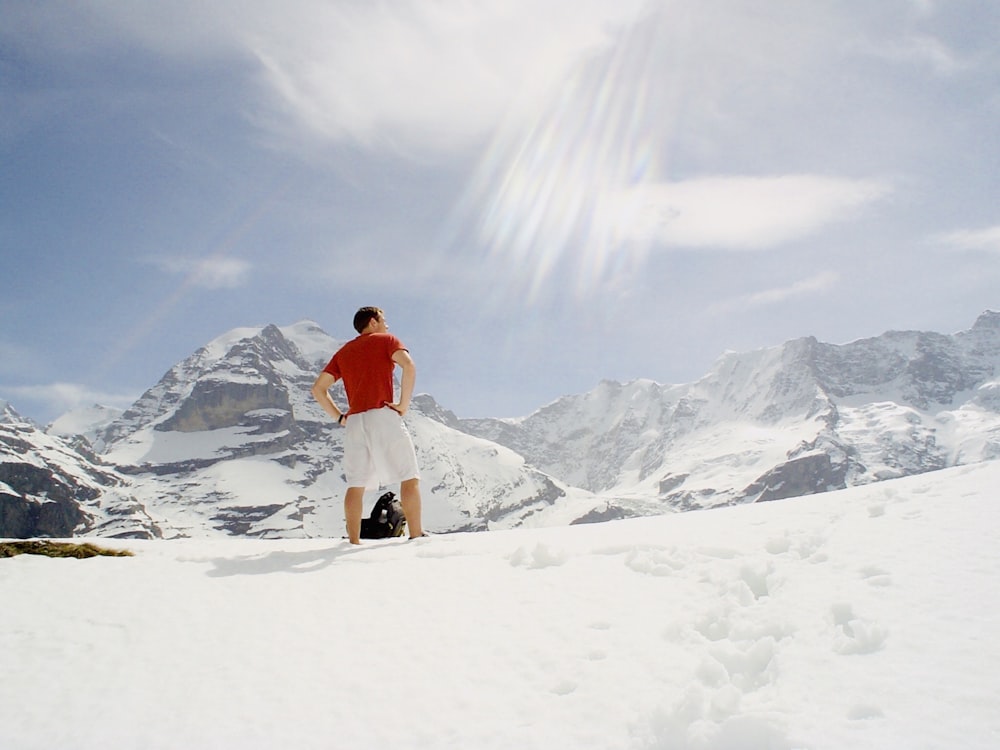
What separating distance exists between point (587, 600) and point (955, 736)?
244 cm

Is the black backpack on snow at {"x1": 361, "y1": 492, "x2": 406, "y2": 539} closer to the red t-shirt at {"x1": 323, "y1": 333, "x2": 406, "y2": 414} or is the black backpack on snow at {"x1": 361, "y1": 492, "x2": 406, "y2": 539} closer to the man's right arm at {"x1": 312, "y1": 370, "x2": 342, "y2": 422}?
the man's right arm at {"x1": 312, "y1": 370, "x2": 342, "y2": 422}

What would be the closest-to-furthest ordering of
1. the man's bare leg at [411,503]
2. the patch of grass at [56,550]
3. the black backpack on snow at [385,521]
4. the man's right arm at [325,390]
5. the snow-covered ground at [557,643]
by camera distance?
the snow-covered ground at [557,643]
the patch of grass at [56,550]
the man's bare leg at [411,503]
the man's right arm at [325,390]
the black backpack on snow at [385,521]

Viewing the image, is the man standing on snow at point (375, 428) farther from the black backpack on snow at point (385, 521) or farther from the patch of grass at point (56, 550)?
the patch of grass at point (56, 550)

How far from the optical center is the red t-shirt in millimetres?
8148

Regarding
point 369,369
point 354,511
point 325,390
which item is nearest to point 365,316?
point 369,369

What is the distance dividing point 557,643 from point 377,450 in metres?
4.44

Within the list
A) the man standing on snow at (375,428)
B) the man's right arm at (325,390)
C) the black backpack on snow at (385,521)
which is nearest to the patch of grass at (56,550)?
the man standing on snow at (375,428)

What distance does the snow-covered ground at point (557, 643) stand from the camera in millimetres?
3186

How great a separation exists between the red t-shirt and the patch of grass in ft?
10.2

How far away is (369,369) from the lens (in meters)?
8.20

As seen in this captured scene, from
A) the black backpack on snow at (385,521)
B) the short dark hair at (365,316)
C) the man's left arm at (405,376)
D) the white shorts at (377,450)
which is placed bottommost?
the black backpack on snow at (385,521)

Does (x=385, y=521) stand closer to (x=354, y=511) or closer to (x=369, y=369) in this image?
(x=354, y=511)

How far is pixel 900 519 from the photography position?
17.9 feet

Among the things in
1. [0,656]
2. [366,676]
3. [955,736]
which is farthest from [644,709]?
[0,656]
